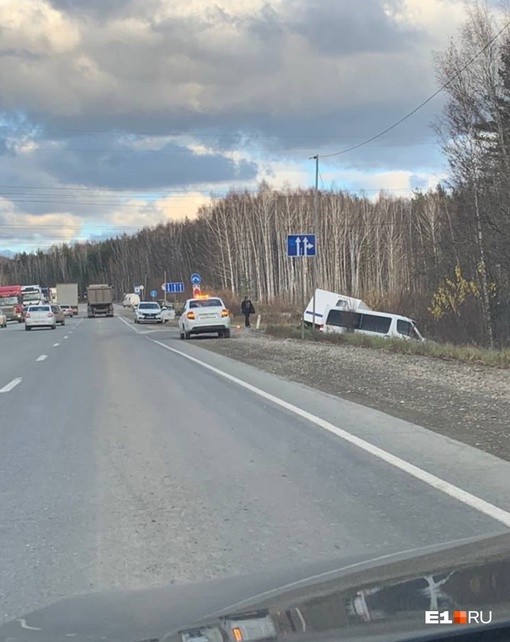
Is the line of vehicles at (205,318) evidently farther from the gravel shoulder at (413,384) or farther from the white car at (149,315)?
the white car at (149,315)

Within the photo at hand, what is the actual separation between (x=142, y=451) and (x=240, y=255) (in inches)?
3471

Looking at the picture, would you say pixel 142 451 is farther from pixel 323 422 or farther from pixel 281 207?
pixel 281 207

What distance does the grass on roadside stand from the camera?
17.7m

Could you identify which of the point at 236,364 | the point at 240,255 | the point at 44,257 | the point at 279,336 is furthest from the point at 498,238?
the point at 44,257

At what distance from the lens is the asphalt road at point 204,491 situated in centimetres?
482

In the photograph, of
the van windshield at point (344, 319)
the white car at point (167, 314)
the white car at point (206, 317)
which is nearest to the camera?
the white car at point (206, 317)

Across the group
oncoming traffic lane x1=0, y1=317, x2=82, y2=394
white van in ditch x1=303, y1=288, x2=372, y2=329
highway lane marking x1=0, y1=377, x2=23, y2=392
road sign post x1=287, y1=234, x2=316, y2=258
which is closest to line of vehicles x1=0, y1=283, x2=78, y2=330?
oncoming traffic lane x1=0, y1=317, x2=82, y2=394

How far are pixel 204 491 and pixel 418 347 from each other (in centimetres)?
1558

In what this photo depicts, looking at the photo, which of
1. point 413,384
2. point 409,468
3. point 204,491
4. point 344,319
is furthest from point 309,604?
point 344,319

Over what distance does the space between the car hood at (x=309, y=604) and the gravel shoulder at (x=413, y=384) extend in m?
4.88

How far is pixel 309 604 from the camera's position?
2799 millimetres

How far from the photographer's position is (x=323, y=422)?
10047 mm

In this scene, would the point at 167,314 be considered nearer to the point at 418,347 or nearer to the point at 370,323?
the point at 370,323

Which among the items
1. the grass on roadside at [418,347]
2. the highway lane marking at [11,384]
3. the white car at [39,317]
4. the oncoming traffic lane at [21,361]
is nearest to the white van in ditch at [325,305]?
the grass on roadside at [418,347]
